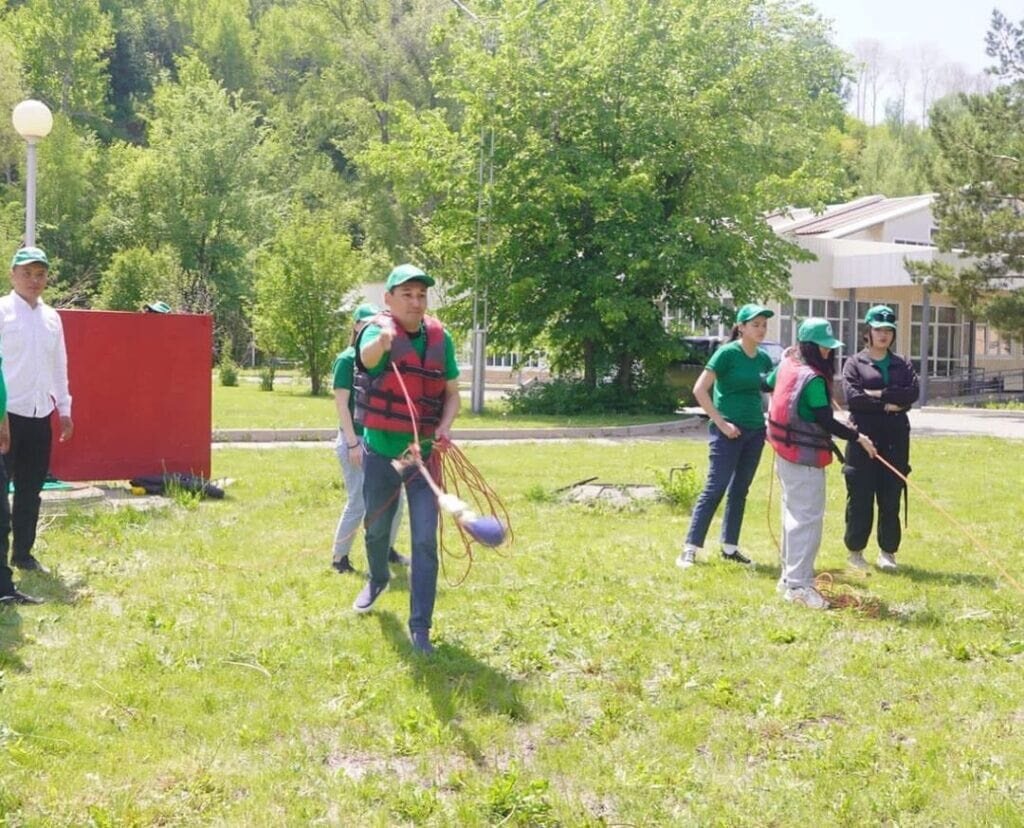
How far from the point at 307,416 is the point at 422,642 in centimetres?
1801

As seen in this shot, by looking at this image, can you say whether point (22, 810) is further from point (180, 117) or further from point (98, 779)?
point (180, 117)

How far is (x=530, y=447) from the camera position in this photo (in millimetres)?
18984

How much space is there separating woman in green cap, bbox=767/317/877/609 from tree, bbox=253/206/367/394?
25393 mm

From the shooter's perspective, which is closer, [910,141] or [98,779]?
[98,779]

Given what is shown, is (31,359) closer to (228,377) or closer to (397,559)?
(397,559)

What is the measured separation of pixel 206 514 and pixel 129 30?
265 feet

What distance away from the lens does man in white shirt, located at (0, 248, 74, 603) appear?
25.1 ft

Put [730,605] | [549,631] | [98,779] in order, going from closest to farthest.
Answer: [98,779], [549,631], [730,605]

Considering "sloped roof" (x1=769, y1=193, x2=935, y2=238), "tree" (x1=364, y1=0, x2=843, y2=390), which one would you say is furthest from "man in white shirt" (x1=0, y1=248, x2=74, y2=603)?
"sloped roof" (x1=769, y1=193, x2=935, y2=238)

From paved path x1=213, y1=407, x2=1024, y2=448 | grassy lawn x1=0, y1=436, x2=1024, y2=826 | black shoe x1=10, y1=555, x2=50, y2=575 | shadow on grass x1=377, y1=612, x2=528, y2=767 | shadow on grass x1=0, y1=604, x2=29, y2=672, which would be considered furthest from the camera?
paved path x1=213, y1=407, x2=1024, y2=448

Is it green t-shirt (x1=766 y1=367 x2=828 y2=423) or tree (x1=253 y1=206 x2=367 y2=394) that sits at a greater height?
tree (x1=253 y1=206 x2=367 y2=394)

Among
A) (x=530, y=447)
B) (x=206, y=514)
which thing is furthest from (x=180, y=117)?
(x=206, y=514)

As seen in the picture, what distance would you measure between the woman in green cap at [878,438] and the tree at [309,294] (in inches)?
965

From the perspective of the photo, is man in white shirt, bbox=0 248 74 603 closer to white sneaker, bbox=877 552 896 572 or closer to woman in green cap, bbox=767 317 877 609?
woman in green cap, bbox=767 317 877 609
